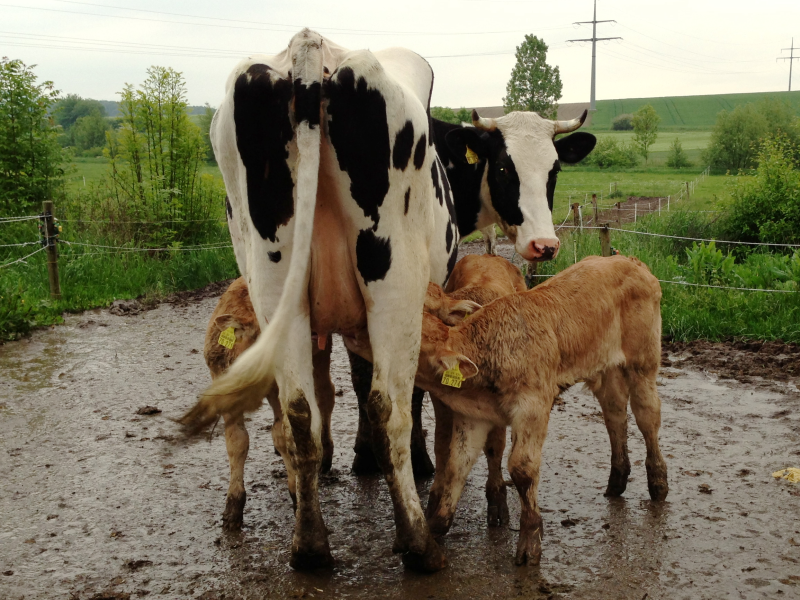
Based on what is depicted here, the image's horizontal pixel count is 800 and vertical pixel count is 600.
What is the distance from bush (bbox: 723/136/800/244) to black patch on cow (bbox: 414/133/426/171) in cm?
1394

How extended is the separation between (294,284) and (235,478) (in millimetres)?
1739

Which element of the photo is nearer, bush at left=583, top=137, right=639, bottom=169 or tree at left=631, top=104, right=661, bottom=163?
bush at left=583, top=137, right=639, bottom=169

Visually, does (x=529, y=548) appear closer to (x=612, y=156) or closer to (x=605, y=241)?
(x=605, y=241)

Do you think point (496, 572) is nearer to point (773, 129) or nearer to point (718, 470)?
point (718, 470)

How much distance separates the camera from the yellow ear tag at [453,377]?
425cm

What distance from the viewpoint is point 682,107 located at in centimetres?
13250

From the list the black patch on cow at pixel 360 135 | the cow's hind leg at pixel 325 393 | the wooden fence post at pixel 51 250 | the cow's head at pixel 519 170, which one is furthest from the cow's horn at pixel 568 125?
the wooden fence post at pixel 51 250

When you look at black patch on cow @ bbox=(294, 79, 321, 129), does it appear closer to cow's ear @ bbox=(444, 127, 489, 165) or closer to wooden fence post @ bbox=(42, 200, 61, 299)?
cow's ear @ bbox=(444, 127, 489, 165)

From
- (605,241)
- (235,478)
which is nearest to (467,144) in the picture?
(235,478)

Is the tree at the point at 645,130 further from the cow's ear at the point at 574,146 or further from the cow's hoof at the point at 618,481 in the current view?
the cow's hoof at the point at 618,481

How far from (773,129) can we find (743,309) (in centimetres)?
5290

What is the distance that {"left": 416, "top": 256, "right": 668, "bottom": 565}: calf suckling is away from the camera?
4.32 meters

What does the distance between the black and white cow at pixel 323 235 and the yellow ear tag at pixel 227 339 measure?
678mm

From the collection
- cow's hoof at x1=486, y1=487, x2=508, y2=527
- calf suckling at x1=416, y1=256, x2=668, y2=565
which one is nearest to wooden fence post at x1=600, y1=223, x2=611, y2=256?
calf suckling at x1=416, y1=256, x2=668, y2=565
